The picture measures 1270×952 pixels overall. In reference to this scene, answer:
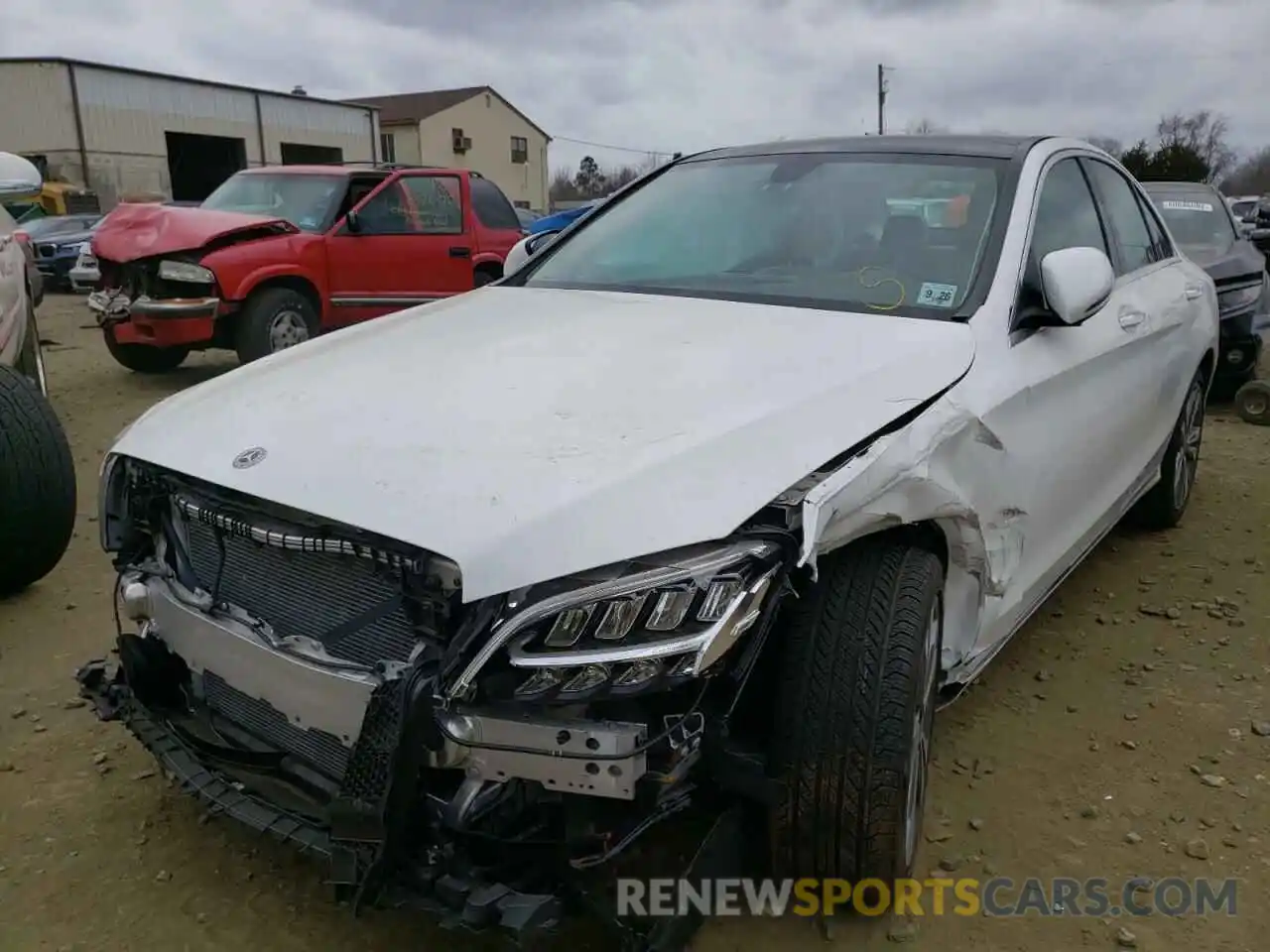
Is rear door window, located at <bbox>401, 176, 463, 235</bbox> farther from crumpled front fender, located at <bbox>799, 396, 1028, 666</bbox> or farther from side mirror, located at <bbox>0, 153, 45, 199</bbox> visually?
crumpled front fender, located at <bbox>799, 396, 1028, 666</bbox>

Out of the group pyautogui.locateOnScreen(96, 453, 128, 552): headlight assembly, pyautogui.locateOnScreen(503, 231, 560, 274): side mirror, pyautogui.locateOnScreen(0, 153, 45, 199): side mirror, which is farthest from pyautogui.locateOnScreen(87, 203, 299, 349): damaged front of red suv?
pyautogui.locateOnScreen(96, 453, 128, 552): headlight assembly

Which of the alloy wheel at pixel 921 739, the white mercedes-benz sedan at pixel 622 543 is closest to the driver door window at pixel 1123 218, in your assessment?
the white mercedes-benz sedan at pixel 622 543

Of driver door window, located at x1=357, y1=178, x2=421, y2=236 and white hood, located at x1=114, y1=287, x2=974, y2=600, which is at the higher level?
driver door window, located at x1=357, y1=178, x2=421, y2=236

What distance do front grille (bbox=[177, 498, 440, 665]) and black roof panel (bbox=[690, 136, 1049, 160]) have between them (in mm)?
2101

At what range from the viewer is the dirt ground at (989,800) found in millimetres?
2213

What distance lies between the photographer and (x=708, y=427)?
1.96m

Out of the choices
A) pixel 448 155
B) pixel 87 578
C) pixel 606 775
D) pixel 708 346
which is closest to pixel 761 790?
pixel 606 775

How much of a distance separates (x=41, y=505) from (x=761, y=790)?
2946 mm

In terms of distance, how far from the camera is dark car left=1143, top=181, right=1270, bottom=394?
7.32m

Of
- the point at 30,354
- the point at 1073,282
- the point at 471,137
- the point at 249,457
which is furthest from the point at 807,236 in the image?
the point at 471,137

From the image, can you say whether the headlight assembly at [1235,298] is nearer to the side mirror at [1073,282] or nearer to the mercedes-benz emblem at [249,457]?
the side mirror at [1073,282]

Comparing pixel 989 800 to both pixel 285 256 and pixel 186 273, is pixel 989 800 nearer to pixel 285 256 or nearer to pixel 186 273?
pixel 186 273

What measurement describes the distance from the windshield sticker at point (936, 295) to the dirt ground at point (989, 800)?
4.01ft

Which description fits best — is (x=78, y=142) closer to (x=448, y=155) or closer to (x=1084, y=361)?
(x=448, y=155)
